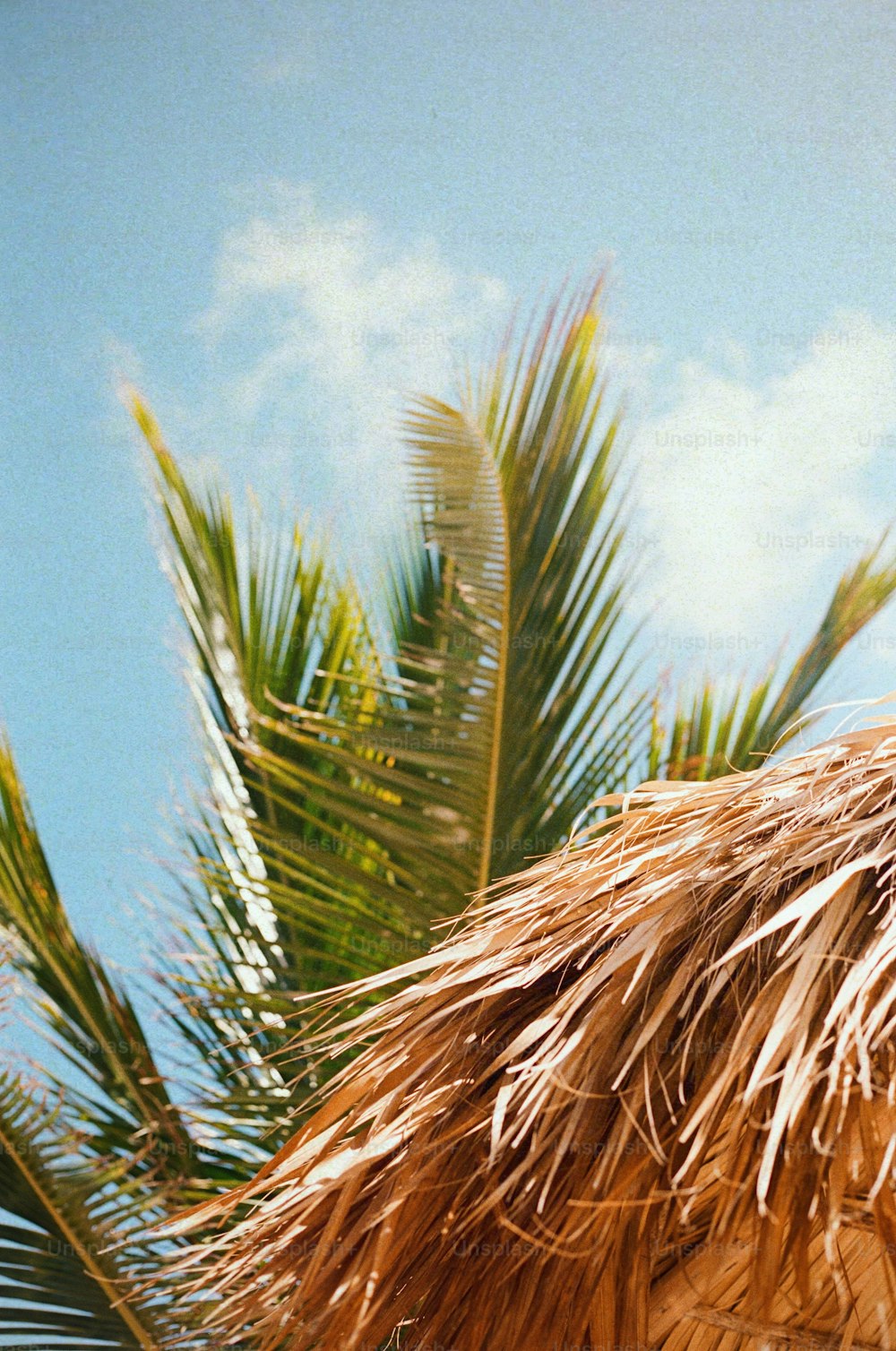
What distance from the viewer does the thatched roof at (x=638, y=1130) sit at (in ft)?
3.16

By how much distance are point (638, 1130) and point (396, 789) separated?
1.93 m

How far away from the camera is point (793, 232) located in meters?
10.9

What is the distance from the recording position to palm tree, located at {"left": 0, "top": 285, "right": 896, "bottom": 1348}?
2846 mm

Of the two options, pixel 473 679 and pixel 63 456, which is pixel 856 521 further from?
pixel 473 679

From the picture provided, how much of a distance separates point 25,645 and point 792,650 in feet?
32.9

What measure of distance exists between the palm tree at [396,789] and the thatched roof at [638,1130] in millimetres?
1503

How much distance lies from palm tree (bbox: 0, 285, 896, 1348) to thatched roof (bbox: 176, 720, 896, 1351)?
4.93ft

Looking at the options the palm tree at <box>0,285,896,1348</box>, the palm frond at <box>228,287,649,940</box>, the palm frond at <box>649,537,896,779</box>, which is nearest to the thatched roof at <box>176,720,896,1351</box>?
the palm tree at <box>0,285,896,1348</box>

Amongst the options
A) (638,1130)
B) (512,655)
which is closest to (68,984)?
(512,655)

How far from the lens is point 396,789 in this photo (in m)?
2.89

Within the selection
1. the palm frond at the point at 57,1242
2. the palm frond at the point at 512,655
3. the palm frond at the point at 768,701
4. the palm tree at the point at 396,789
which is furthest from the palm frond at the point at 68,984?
the palm frond at the point at 768,701

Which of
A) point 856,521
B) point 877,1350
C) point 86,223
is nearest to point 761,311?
point 856,521

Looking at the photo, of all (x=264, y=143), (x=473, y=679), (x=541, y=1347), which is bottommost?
(x=541, y=1347)

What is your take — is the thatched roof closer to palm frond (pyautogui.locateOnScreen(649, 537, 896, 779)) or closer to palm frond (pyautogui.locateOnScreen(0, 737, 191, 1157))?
palm frond (pyautogui.locateOnScreen(649, 537, 896, 779))
